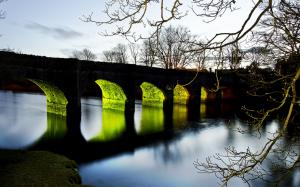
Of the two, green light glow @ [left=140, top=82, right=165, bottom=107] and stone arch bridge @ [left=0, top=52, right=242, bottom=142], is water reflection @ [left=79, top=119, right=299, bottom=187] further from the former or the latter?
green light glow @ [left=140, top=82, right=165, bottom=107]

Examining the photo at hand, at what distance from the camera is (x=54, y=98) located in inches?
1023

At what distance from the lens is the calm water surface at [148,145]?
11.6m

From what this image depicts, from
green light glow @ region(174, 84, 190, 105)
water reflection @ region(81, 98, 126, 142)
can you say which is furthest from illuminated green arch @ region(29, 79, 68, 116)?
green light glow @ region(174, 84, 190, 105)

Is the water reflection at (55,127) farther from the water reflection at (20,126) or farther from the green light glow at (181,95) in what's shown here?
the green light glow at (181,95)

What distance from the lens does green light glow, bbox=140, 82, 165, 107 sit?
1389 inches

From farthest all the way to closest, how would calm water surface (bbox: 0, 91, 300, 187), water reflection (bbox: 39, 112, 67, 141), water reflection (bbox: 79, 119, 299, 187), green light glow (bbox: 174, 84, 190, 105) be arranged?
green light glow (bbox: 174, 84, 190, 105) < water reflection (bbox: 39, 112, 67, 141) < calm water surface (bbox: 0, 91, 300, 187) < water reflection (bbox: 79, 119, 299, 187)

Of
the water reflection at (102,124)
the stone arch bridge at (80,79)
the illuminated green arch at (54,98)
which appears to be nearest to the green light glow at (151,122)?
the water reflection at (102,124)

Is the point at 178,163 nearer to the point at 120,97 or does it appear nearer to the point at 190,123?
the point at 190,123

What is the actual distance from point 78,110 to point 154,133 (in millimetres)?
7085

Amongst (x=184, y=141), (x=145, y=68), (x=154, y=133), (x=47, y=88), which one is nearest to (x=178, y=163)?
(x=184, y=141)

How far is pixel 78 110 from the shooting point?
80.3ft

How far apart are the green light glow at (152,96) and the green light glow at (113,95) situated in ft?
16.3

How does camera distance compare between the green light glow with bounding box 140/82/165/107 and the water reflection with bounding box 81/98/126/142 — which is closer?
the water reflection with bounding box 81/98/126/142

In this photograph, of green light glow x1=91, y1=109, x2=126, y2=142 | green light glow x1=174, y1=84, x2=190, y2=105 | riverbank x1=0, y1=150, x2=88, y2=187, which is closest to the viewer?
riverbank x1=0, y1=150, x2=88, y2=187
